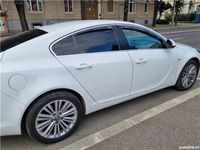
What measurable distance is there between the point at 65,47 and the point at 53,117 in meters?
0.92

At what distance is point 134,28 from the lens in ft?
10.1

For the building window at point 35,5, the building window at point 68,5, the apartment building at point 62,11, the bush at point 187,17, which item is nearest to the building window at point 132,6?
the apartment building at point 62,11

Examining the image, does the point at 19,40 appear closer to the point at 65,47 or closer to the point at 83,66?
the point at 65,47

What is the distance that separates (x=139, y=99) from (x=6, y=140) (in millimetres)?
2351

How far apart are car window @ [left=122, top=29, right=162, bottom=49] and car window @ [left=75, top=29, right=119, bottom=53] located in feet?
0.92

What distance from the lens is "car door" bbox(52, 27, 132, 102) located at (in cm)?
247

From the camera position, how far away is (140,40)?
3232mm

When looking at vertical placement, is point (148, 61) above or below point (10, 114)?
above

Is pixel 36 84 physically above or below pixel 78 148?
above

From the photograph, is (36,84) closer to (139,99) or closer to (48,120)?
(48,120)

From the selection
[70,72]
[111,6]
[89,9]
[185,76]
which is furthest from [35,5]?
[70,72]

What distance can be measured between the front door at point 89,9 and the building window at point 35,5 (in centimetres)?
480

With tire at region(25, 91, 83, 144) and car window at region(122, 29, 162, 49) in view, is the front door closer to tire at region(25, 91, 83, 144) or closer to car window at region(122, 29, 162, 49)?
car window at region(122, 29, 162, 49)

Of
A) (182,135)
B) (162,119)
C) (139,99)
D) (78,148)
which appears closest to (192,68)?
(139,99)
